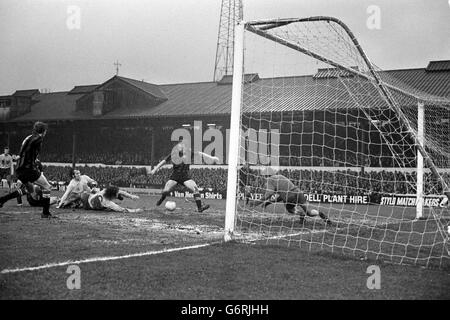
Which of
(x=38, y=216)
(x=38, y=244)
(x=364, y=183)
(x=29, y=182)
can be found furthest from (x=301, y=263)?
(x=364, y=183)

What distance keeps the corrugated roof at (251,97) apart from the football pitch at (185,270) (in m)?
7.28

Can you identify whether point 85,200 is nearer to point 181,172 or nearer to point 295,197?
point 181,172

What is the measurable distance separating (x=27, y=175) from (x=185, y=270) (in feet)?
18.7

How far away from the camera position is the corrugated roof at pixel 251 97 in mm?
20891

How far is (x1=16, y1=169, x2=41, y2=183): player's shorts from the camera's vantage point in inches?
363

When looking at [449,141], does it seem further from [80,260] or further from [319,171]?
[80,260]

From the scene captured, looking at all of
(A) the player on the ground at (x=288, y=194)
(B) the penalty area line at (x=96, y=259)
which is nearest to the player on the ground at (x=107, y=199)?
(A) the player on the ground at (x=288, y=194)

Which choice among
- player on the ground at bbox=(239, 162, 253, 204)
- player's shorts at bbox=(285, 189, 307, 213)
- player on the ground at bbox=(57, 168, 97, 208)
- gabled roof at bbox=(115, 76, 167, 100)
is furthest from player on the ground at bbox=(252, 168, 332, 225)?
gabled roof at bbox=(115, 76, 167, 100)

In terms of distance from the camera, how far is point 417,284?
4.69m

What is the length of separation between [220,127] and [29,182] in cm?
1760

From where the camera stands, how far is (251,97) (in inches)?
794

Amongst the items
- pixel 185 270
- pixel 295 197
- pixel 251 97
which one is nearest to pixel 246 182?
pixel 295 197

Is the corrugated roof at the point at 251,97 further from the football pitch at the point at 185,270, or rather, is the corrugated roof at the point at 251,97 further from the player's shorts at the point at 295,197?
the football pitch at the point at 185,270
